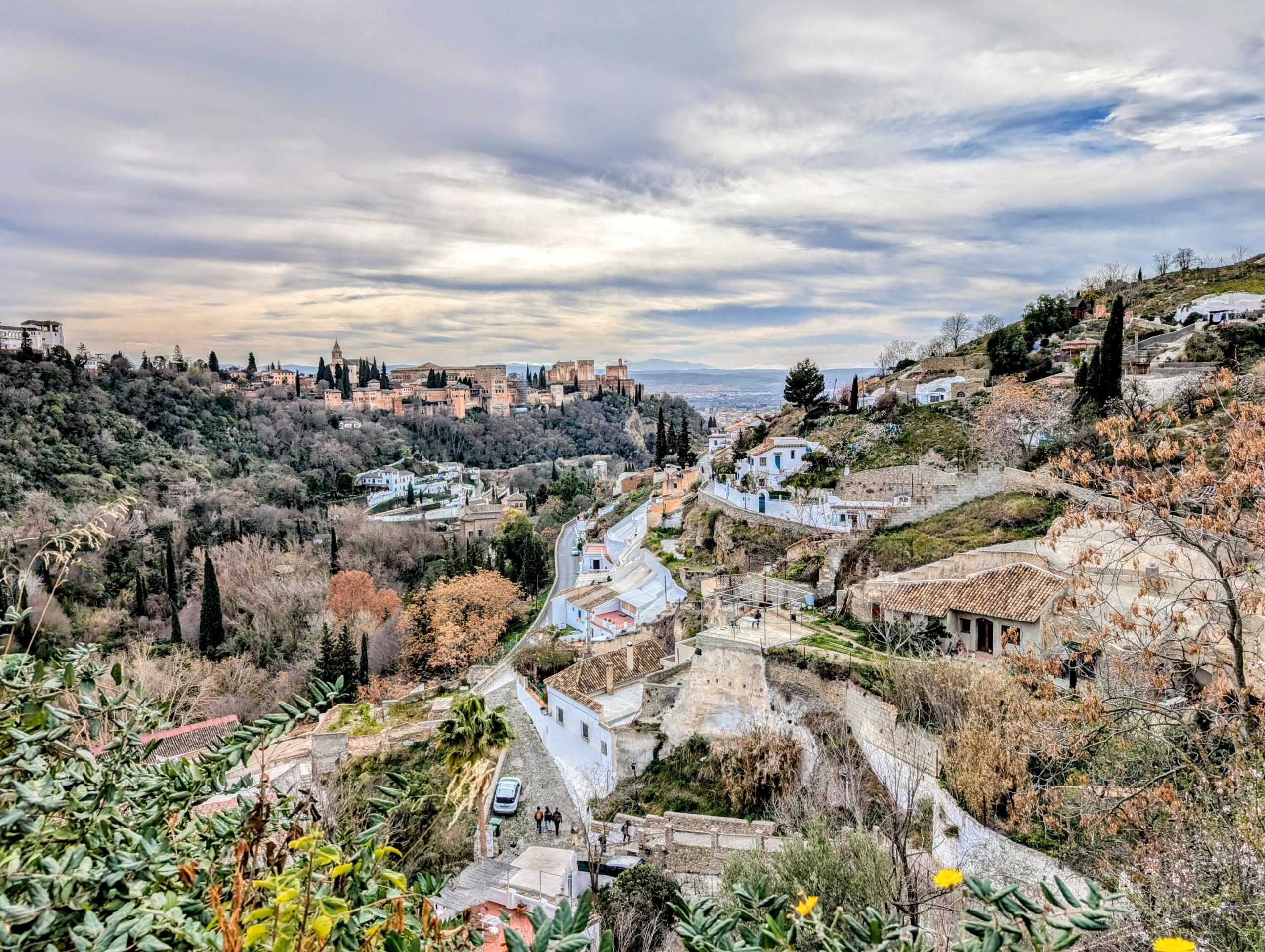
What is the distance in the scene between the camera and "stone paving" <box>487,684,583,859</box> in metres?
11.9

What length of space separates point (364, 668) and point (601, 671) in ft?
34.2

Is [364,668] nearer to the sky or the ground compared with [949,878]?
nearer to the ground

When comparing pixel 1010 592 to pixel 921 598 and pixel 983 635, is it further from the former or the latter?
pixel 921 598

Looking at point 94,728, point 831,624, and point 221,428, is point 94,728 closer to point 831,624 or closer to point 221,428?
point 831,624

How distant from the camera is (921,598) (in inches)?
462

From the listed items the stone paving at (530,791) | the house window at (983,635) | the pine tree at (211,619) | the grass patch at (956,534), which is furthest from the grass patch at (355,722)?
the house window at (983,635)

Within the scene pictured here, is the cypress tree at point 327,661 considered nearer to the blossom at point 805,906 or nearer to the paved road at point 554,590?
the paved road at point 554,590

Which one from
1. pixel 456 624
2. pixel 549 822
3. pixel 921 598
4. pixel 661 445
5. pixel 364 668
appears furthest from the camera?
pixel 661 445

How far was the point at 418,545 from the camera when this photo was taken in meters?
36.2

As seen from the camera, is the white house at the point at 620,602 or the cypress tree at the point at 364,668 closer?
the white house at the point at 620,602

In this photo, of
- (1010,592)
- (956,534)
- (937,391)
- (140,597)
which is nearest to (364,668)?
(140,597)

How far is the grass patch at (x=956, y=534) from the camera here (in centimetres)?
1384

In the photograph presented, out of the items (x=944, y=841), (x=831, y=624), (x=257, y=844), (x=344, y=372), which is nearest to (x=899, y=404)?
(x=831, y=624)

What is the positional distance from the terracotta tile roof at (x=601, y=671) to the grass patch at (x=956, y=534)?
4741 mm
